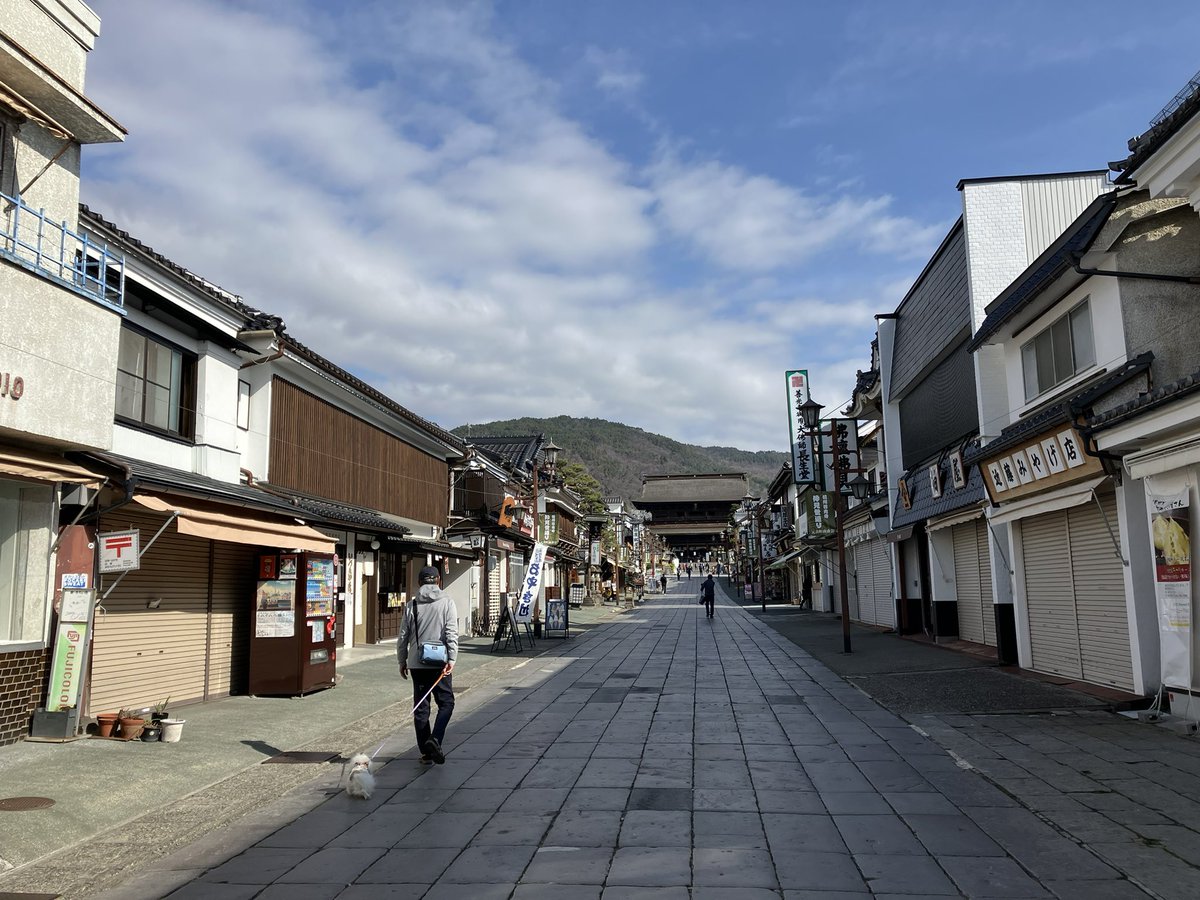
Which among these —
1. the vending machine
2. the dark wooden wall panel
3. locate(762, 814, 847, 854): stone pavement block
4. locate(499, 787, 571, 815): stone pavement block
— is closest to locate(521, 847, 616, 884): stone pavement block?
locate(499, 787, 571, 815): stone pavement block

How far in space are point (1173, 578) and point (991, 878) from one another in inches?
247

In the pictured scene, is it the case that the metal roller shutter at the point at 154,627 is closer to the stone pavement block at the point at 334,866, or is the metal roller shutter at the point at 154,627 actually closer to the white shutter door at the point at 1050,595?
the stone pavement block at the point at 334,866

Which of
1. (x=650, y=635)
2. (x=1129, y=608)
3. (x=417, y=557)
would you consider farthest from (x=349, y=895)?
(x=650, y=635)

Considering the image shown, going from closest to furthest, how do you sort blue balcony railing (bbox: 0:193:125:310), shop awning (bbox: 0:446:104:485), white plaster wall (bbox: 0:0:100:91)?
1. shop awning (bbox: 0:446:104:485)
2. blue balcony railing (bbox: 0:193:125:310)
3. white plaster wall (bbox: 0:0:100:91)

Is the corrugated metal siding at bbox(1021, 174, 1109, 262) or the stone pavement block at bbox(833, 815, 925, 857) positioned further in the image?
the corrugated metal siding at bbox(1021, 174, 1109, 262)

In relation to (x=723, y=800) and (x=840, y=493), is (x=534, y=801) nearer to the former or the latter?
(x=723, y=800)

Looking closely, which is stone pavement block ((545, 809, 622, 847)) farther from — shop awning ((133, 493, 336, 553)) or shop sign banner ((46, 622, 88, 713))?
shop awning ((133, 493, 336, 553))

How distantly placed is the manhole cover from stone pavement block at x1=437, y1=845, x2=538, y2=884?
3.68 m

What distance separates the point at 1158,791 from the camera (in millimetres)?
7031

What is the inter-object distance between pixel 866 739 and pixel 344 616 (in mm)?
13523

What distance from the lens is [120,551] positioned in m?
9.71

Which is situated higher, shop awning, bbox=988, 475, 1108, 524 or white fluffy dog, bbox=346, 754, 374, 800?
shop awning, bbox=988, 475, 1108, 524

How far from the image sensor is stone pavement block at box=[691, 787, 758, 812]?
6.88 metres

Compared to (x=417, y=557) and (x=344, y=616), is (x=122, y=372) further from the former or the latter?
(x=417, y=557)
